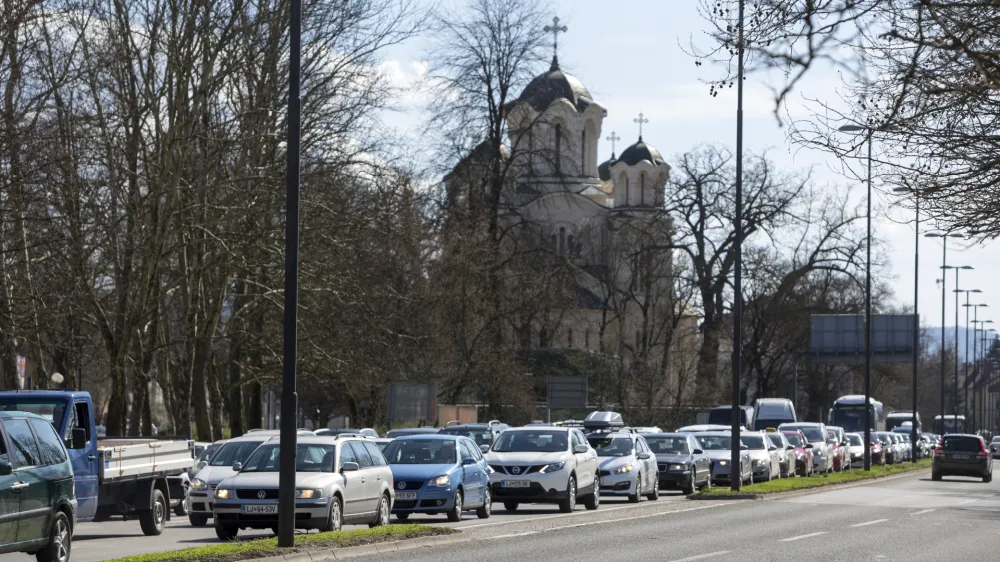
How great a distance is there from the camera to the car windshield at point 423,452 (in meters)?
24.9

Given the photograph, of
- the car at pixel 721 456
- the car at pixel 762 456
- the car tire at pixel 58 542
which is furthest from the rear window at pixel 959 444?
the car tire at pixel 58 542

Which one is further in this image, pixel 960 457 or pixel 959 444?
pixel 959 444

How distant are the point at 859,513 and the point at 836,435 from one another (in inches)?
1158

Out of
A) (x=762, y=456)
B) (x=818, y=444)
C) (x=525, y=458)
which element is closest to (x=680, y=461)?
(x=762, y=456)

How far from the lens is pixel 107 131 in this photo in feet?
113

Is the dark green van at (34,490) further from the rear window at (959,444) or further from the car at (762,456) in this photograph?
the rear window at (959,444)

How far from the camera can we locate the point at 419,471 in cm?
2450

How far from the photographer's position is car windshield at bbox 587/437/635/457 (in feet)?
106

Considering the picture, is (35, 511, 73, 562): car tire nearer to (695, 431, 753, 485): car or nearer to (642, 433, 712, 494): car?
(642, 433, 712, 494): car

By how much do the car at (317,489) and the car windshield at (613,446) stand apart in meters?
10.7

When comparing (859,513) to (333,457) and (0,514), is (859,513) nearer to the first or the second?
(333,457)

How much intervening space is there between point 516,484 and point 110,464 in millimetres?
8768

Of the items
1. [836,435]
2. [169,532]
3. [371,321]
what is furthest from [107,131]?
[836,435]

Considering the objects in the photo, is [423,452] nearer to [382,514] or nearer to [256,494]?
[382,514]
